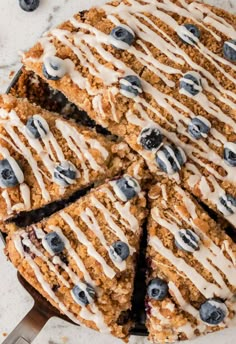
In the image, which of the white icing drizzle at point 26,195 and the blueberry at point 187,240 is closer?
the blueberry at point 187,240

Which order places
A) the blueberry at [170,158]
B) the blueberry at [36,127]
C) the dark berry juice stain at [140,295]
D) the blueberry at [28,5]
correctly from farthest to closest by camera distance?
the blueberry at [28,5]
the dark berry juice stain at [140,295]
the blueberry at [36,127]
the blueberry at [170,158]

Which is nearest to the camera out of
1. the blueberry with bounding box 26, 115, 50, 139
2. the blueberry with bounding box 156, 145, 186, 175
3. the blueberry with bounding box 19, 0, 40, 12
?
the blueberry with bounding box 156, 145, 186, 175

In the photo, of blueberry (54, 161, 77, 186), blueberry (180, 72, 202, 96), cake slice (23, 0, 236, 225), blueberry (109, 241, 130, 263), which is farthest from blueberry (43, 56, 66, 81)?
blueberry (109, 241, 130, 263)

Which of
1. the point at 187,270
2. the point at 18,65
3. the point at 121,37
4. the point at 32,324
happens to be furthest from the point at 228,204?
the point at 18,65

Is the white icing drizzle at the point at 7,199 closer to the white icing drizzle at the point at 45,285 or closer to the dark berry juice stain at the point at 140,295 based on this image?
the white icing drizzle at the point at 45,285

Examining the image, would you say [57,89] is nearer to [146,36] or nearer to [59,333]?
[146,36]

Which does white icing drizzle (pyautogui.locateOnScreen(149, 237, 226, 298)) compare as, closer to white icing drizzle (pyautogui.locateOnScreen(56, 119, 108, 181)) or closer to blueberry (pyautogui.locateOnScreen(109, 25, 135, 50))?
white icing drizzle (pyautogui.locateOnScreen(56, 119, 108, 181))

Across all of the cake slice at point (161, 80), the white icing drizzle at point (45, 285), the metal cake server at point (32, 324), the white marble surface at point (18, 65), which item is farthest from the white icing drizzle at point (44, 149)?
the white marble surface at point (18, 65)
